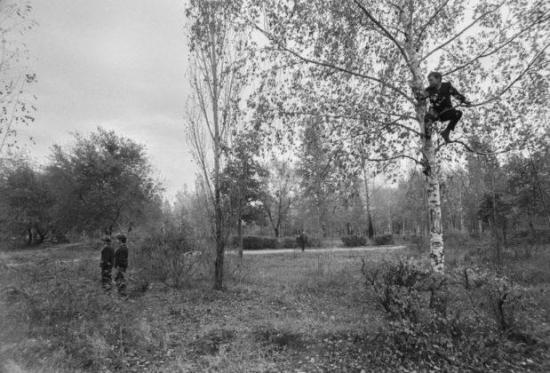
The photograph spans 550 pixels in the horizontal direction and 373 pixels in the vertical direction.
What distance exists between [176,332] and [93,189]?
58.8 feet

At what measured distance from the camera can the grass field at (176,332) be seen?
381 centimetres

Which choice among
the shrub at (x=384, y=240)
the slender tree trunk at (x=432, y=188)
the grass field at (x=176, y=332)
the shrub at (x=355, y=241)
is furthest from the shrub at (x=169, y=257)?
the shrub at (x=384, y=240)

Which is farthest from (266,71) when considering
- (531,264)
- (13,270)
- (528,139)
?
(531,264)

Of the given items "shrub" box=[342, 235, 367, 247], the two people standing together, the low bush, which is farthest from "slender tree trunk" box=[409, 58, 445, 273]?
"shrub" box=[342, 235, 367, 247]

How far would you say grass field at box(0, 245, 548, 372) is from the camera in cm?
381

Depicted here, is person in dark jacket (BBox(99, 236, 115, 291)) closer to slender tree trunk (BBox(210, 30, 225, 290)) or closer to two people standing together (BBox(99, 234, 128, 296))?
two people standing together (BBox(99, 234, 128, 296))

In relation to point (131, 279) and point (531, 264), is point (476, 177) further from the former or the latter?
point (131, 279)

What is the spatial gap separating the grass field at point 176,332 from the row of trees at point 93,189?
44.3 feet

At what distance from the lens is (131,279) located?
7430mm

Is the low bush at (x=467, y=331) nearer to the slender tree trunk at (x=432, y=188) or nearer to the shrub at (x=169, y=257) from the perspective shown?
the slender tree trunk at (x=432, y=188)

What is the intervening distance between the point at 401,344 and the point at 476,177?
12041 millimetres

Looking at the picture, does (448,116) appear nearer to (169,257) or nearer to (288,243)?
(169,257)

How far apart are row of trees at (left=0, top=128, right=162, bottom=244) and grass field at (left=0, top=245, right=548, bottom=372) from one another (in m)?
13.5

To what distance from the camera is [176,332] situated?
5051 mm
